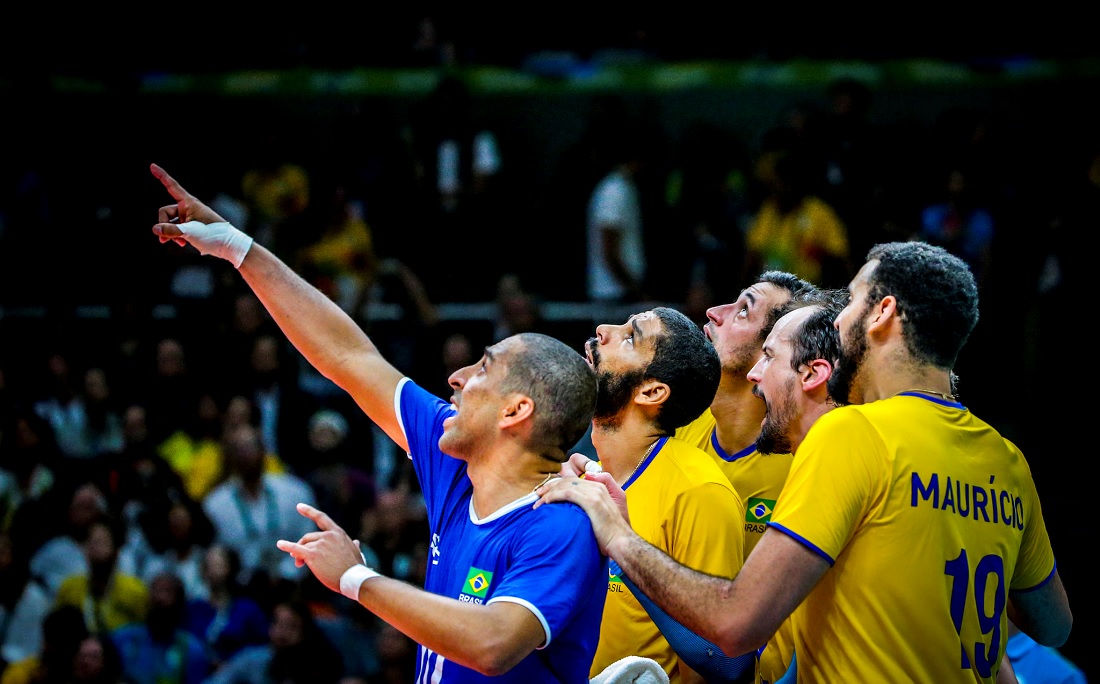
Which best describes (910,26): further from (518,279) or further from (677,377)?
(677,377)

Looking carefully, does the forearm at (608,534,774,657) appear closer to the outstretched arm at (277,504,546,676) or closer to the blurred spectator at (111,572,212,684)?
the outstretched arm at (277,504,546,676)

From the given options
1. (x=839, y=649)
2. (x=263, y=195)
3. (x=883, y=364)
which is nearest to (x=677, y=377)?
(x=883, y=364)

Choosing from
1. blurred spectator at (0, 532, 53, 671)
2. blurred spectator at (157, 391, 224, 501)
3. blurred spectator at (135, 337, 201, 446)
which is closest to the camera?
blurred spectator at (0, 532, 53, 671)

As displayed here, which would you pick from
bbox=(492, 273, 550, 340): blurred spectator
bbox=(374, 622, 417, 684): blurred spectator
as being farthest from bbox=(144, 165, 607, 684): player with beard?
bbox=(492, 273, 550, 340): blurred spectator

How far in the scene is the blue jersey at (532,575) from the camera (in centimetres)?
298

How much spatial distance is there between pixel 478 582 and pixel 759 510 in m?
1.45

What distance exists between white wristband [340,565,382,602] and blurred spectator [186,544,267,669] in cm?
505

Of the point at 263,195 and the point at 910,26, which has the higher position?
the point at 910,26

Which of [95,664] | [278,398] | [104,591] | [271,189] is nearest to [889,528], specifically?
[95,664]

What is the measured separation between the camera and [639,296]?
9227 mm

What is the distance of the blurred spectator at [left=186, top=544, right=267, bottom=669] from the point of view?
25.3ft

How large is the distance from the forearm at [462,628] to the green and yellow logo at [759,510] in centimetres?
152

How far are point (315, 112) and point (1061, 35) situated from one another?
705 centimetres

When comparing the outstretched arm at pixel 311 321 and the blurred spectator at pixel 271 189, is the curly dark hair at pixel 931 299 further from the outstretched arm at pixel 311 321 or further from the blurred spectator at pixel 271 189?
the blurred spectator at pixel 271 189
